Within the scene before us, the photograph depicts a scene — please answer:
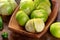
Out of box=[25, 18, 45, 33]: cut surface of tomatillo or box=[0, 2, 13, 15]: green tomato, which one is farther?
box=[0, 2, 13, 15]: green tomato

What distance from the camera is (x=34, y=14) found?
2.44 ft

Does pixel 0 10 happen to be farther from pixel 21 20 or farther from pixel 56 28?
pixel 56 28

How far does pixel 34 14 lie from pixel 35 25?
0.07 metres

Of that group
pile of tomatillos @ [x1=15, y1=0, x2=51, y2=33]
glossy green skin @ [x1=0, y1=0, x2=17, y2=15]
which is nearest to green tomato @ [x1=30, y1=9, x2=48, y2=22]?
pile of tomatillos @ [x1=15, y1=0, x2=51, y2=33]

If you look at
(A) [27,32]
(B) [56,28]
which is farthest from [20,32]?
(B) [56,28]

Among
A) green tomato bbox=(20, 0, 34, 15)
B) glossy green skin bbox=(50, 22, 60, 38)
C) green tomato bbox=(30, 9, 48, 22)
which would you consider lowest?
glossy green skin bbox=(50, 22, 60, 38)

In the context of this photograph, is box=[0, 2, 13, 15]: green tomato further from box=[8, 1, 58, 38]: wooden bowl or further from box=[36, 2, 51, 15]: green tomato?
box=[36, 2, 51, 15]: green tomato

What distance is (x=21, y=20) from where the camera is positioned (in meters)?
0.73

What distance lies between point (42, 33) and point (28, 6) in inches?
5.7

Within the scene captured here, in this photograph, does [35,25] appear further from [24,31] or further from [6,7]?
[6,7]

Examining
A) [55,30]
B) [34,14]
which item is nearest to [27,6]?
[34,14]

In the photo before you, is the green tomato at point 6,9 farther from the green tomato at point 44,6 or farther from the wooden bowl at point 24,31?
the green tomato at point 44,6

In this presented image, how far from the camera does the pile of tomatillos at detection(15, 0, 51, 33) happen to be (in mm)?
697

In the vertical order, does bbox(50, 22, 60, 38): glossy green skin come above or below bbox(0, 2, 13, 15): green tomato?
below
